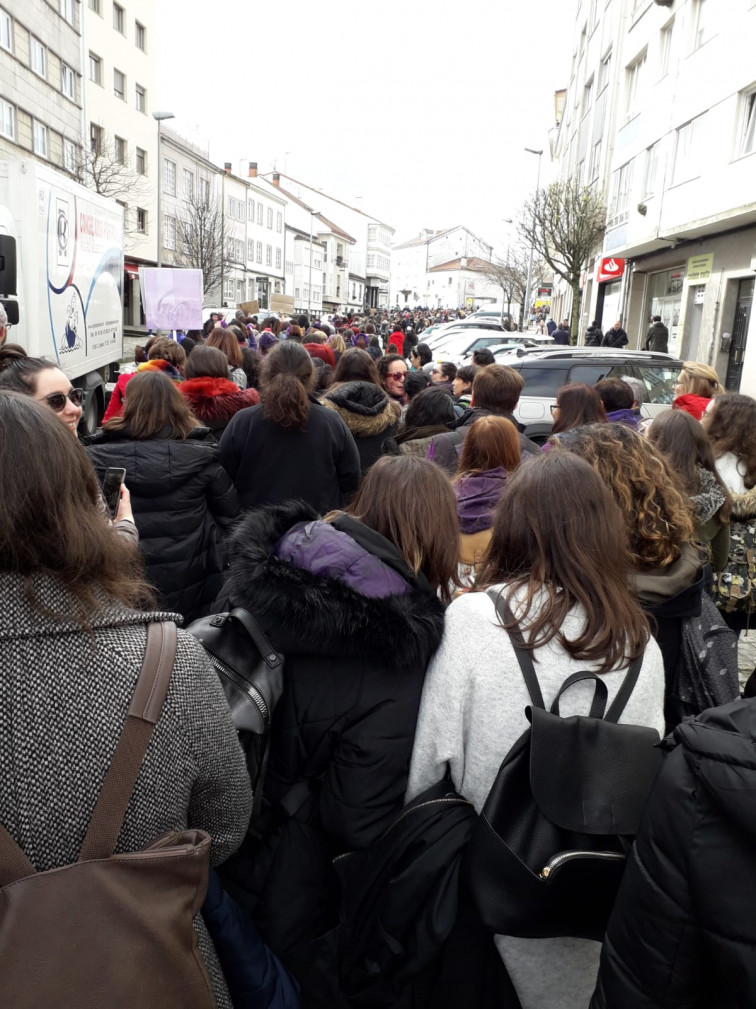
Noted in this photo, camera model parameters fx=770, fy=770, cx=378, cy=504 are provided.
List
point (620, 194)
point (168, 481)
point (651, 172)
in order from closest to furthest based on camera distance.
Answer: point (168, 481)
point (651, 172)
point (620, 194)

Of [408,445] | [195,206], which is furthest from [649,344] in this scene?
[195,206]

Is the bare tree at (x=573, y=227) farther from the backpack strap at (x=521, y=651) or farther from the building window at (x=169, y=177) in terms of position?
the backpack strap at (x=521, y=651)

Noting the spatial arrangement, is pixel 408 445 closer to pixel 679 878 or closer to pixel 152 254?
pixel 679 878

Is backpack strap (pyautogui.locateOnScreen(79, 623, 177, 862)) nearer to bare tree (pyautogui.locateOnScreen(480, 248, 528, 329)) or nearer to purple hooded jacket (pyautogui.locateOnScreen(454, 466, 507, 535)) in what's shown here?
purple hooded jacket (pyautogui.locateOnScreen(454, 466, 507, 535))

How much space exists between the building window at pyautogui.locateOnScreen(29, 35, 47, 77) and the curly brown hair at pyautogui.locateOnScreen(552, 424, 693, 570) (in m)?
34.1

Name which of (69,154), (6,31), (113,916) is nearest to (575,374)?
(113,916)

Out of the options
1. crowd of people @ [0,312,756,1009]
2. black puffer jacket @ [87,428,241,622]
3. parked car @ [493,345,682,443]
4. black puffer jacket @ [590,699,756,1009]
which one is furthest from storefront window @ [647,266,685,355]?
black puffer jacket @ [590,699,756,1009]

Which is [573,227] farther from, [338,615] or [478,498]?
[338,615]

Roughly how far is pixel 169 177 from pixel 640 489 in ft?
158

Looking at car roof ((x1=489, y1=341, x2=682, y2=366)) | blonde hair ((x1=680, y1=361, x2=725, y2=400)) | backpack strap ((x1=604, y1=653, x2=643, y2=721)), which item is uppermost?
car roof ((x1=489, y1=341, x2=682, y2=366))

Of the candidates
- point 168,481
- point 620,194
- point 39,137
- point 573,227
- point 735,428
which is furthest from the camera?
point 39,137

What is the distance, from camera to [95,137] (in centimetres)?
3509

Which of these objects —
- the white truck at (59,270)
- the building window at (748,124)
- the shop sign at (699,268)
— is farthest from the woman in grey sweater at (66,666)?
the shop sign at (699,268)

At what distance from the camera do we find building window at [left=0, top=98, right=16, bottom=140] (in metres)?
27.6
